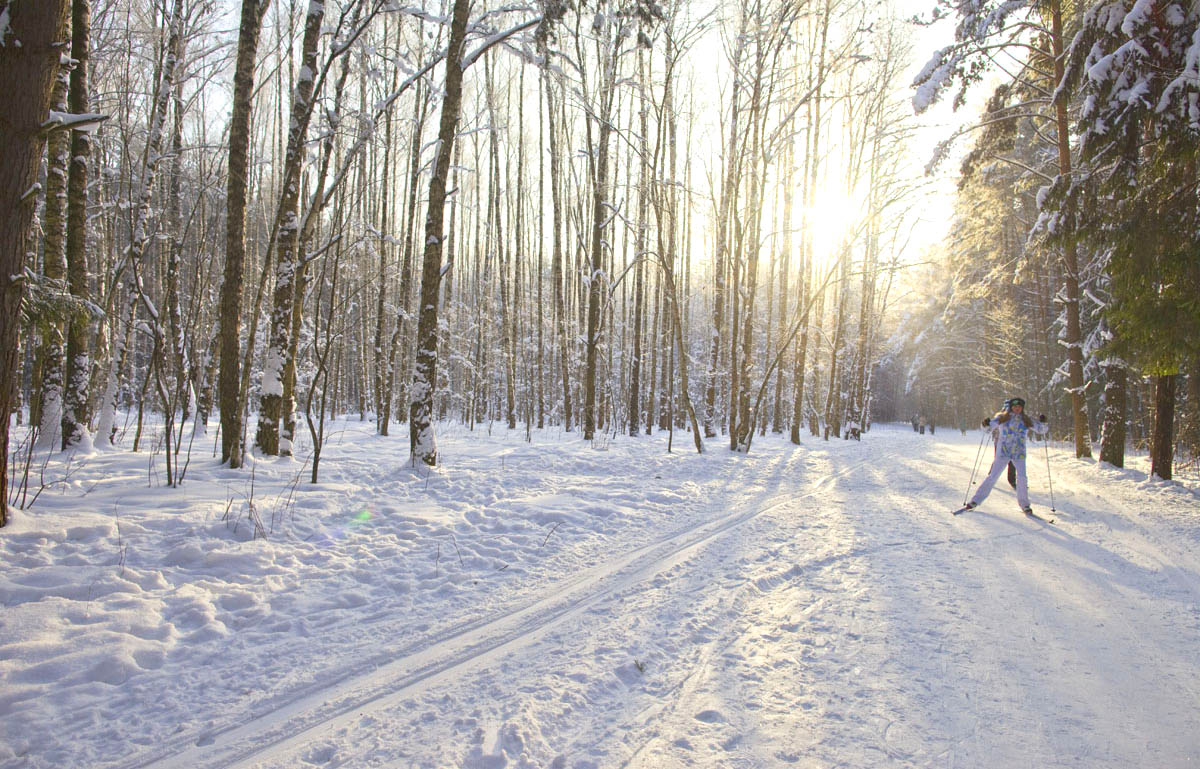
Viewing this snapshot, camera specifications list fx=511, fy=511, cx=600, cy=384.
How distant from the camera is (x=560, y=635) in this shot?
3.34 meters

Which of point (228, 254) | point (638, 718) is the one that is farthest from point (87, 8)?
point (638, 718)

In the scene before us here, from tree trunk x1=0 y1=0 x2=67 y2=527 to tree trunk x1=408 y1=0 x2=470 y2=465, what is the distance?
4.17 metres

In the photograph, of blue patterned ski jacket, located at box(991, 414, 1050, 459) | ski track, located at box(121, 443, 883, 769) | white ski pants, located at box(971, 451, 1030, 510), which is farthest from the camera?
blue patterned ski jacket, located at box(991, 414, 1050, 459)

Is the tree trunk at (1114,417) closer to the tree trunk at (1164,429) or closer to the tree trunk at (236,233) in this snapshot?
the tree trunk at (1164,429)

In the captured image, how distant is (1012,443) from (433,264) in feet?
29.0

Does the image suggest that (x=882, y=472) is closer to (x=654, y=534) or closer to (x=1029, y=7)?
(x=654, y=534)

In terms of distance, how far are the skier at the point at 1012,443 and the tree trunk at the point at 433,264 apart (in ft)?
25.6

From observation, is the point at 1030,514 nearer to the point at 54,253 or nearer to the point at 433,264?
the point at 433,264

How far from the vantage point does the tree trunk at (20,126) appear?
326 centimetres

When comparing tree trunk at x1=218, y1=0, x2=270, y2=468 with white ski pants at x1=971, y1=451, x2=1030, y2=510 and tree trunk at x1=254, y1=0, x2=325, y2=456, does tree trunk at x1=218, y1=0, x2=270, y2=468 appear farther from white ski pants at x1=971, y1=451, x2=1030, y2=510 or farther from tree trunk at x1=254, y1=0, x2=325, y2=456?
white ski pants at x1=971, y1=451, x2=1030, y2=510

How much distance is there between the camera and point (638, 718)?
98.0 inches

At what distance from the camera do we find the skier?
23.0 ft

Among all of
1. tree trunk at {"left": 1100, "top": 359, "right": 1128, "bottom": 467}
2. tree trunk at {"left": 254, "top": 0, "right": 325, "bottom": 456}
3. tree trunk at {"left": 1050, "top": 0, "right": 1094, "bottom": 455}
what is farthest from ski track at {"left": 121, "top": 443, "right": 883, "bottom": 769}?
tree trunk at {"left": 1050, "top": 0, "right": 1094, "bottom": 455}

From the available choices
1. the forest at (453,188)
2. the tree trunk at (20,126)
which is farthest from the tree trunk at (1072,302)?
the tree trunk at (20,126)
